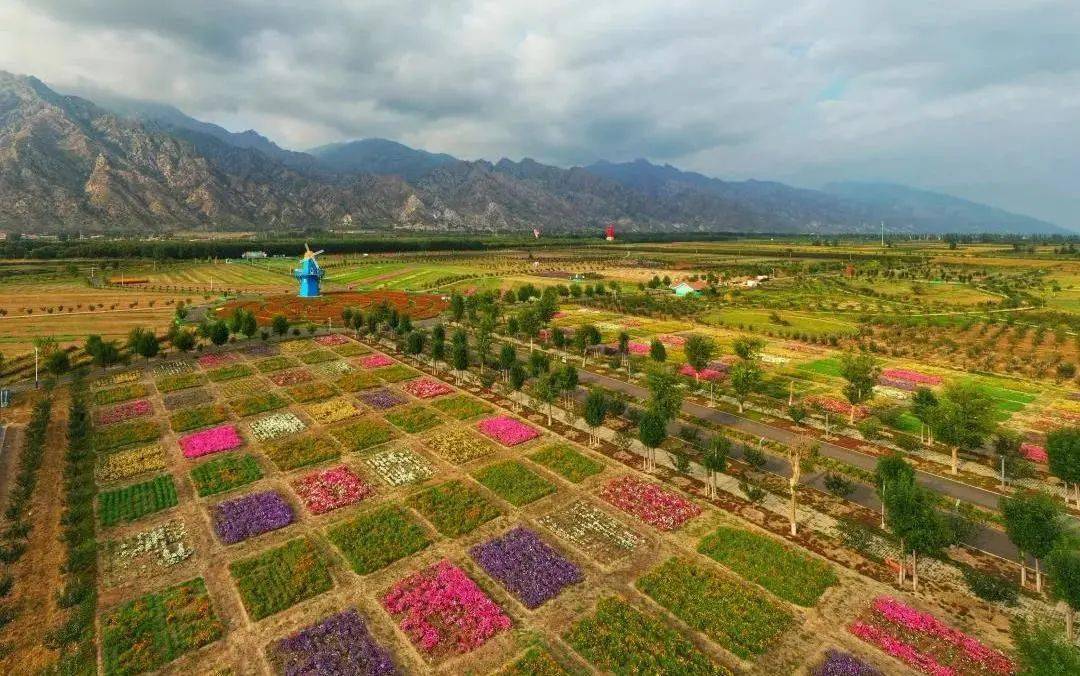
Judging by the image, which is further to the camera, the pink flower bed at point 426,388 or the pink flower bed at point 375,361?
the pink flower bed at point 375,361

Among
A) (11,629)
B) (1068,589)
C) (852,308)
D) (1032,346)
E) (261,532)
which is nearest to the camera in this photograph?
(1068,589)

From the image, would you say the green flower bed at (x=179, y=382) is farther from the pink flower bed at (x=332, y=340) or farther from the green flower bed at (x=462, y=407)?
the green flower bed at (x=462, y=407)

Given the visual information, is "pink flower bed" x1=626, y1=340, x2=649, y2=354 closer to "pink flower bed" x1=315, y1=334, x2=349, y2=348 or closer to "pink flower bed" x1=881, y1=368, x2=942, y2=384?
"pink flower bed" x1=881, y1=368, x2=942, y2=384

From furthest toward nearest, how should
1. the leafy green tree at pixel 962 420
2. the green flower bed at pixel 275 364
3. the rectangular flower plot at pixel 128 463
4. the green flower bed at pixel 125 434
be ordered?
the green flower bed at pixel 275 364
the green flower bed at pixel 125 434
the rectangular flower plot at pixel 128 463
the leafy green tree at pixel 962 420

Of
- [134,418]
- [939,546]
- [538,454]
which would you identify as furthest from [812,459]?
[134,418]

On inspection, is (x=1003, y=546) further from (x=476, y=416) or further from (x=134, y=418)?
(x=134, y=418)

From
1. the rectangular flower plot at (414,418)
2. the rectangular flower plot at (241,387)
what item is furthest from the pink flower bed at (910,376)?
the rectangular flower plot at (241,387)

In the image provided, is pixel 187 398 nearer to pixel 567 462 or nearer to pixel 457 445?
pixel 457 445
